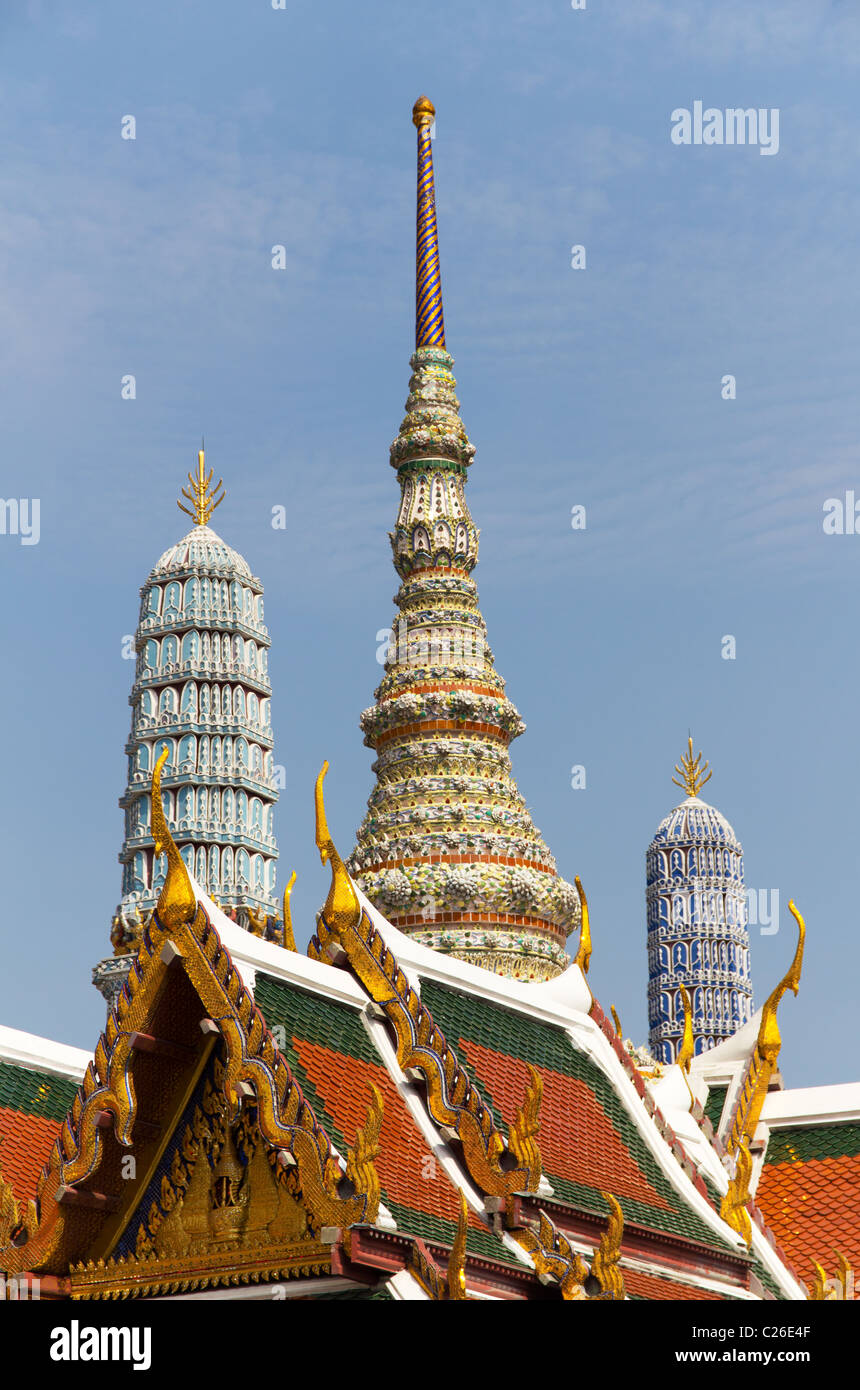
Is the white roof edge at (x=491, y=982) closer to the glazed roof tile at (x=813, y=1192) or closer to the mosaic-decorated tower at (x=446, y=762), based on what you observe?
the glazed roof tile at (x=813, y=1192)

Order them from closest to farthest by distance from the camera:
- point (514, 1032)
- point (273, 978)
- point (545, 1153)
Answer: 1. point (273, 978)
2. point (545, 1153)
3. point (514, 1032)

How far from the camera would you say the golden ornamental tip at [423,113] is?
53250 mm

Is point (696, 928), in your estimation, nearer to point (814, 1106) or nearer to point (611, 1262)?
point (814, 1106)

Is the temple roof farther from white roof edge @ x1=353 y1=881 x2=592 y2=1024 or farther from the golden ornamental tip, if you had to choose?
the golden ornamental tip

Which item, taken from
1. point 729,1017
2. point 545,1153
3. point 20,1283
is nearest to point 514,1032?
point 545,1153

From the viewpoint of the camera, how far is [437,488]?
48.0 meters

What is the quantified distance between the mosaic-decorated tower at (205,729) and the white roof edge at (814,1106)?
31.7 metres

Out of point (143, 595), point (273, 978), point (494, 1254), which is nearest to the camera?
point (494, 1254)

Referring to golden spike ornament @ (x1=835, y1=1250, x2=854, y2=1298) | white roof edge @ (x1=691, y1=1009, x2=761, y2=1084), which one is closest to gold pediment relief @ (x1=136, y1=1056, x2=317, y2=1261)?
golden spike ornament @ (x1=835, y1=1250, x2=854, y2=1298)

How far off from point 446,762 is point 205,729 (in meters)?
12.4

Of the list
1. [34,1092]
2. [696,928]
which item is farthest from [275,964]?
[696,928]

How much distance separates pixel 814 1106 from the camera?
21625mm
